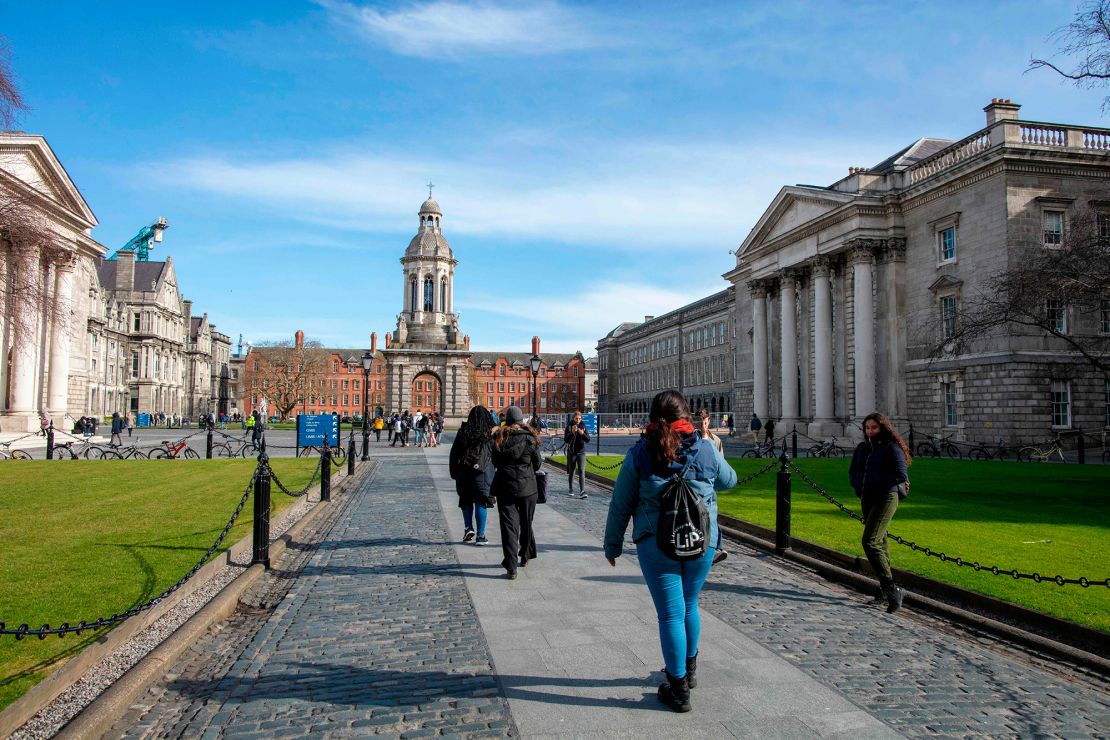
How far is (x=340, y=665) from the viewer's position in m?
5.74

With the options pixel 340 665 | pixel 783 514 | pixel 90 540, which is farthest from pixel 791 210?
pixel 340 665

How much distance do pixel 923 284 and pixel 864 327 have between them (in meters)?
3.28

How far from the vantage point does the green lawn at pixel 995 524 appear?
315 inches

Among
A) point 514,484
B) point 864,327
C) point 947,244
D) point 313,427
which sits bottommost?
point 514,484

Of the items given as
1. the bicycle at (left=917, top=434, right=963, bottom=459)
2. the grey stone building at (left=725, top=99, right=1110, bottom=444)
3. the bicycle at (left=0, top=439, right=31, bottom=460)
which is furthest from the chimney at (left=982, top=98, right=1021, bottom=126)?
the bicycle at (left=0, top=439, right=31, bottom=460)

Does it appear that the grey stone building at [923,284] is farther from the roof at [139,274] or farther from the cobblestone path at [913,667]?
the roof at [139,274]

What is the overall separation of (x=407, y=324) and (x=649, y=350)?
130ft

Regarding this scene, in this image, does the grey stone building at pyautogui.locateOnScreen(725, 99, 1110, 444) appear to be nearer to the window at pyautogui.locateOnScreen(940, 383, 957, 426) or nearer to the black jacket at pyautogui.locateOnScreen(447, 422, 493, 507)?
the window at pyautogui.locateOnScreen(940, 383, 957, 426)

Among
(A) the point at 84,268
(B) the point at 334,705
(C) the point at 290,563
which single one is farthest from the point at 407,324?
(B) the point at 334,705

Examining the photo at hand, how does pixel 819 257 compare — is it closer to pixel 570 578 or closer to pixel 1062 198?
pixel 1062 198

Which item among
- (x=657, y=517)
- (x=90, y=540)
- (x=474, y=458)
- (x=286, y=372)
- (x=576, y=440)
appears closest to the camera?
(x=657, y=517)

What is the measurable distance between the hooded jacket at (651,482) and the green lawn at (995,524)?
164 inches

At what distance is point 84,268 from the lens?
44.6m

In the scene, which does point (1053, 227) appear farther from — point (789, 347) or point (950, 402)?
point (789, 347)
